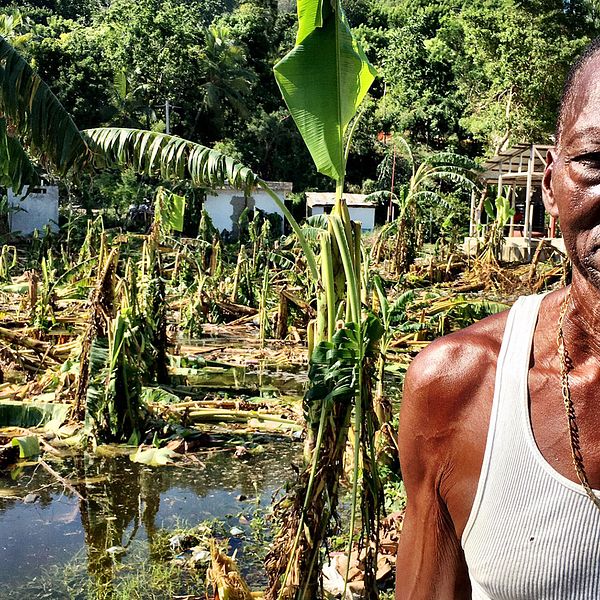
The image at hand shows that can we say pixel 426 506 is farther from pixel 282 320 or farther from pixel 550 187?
pixel 282 320

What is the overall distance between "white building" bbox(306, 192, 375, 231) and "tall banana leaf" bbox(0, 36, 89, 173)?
70.4 ft

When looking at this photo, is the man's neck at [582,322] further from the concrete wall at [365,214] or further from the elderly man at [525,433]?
the concrete wall at [365,214]

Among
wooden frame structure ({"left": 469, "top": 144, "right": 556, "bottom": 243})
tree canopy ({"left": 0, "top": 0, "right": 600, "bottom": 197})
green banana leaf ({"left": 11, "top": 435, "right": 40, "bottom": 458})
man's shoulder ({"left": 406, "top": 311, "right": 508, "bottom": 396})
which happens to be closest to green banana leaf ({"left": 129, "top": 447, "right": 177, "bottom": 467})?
green banana leaf ({"left": 11, "top": 435, "right": 40, "bottom": 458})

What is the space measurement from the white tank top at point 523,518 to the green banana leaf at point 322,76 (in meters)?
3.53

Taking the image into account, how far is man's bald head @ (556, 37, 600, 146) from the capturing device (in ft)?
3.81

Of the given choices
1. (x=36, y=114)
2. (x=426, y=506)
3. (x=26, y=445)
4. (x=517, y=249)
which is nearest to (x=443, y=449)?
(x=426, y=506)

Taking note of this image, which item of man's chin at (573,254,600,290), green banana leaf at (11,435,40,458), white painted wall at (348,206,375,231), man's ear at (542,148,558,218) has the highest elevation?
white painted wall at (348,206,375,231)

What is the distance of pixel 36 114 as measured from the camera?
820cm

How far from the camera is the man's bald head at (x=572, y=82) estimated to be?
45.7 inches

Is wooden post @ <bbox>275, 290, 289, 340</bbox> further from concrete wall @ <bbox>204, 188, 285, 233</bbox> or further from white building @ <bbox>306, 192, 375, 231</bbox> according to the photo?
white building @ <bbox>306, 192, 375, 231</bbox>

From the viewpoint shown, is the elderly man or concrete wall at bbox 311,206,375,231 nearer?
the elderly man

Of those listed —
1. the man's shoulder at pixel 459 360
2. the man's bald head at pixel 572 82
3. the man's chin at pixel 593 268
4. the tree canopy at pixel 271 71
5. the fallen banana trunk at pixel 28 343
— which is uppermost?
the tree canopy at pixel 271 71

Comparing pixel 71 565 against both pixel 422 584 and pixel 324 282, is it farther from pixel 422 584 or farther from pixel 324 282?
pixel 422 584

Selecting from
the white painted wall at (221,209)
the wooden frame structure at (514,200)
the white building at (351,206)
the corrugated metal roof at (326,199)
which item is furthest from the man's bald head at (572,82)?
the corrugated metal roof at (326,199)
